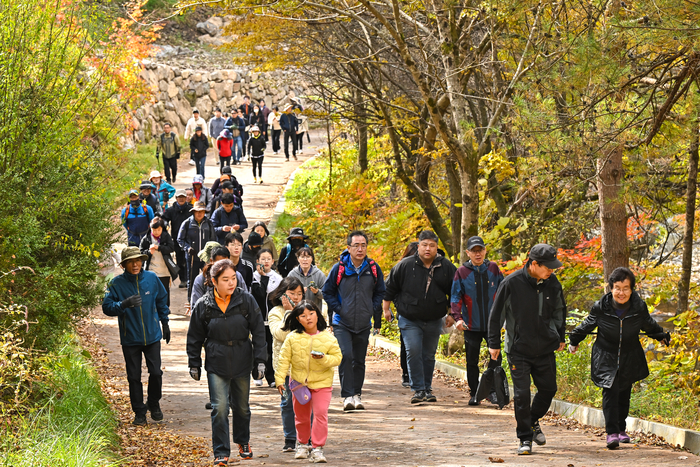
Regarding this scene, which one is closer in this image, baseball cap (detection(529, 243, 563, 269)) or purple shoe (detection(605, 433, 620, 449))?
baseball cap (detection(529, 243, 563, 269))

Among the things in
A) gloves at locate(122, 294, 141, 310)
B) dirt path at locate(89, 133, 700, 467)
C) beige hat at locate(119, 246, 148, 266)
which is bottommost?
dirt path at locate(89, 133, 700, 467)

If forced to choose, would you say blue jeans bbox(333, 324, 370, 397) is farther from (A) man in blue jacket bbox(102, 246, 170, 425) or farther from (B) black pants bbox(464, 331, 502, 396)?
(A) man in blue jacket bbox(102, 246, 170, 425)

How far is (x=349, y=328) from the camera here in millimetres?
8766

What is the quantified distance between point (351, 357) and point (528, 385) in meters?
2.32

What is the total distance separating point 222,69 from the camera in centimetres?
3838

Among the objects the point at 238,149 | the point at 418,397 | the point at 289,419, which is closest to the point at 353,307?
the point at 418,397

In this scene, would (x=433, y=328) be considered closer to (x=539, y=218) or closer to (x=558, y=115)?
(x=558, y=115)

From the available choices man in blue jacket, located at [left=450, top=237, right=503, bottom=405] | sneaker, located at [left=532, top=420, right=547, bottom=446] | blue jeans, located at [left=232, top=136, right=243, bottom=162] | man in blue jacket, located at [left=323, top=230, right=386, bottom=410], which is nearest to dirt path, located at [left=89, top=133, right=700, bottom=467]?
sneaker, located at [left=532, top=420, right=547, bottom=446]

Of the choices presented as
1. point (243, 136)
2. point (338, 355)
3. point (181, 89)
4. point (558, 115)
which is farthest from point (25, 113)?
point (181, 89)

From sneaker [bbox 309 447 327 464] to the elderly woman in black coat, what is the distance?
99.3 inches

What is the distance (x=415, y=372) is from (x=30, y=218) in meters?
4.46

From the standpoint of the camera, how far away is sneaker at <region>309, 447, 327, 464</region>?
6688 millimetres

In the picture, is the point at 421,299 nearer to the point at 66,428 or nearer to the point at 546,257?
the point at 546,257

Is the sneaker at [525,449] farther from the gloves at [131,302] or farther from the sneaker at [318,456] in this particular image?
the gloves at [131,302]
